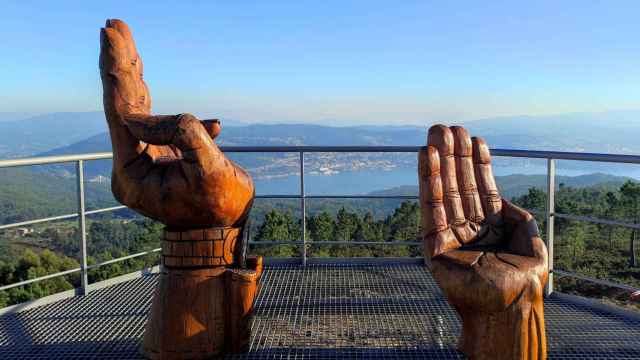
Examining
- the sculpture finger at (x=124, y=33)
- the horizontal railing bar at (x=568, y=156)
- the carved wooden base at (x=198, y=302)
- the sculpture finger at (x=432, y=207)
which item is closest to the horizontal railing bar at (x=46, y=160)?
the sculpture finger at (x=124, y=33)

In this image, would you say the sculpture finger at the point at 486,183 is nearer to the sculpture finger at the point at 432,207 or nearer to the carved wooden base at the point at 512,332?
the sculpture finger at the point at 432,207

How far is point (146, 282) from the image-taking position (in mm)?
4285

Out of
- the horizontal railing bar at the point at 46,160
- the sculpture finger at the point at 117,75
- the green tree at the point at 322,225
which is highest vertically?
the sculpture finger at the point at 117,75

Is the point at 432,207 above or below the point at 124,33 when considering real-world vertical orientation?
below

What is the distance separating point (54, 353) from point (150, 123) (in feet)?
4.94

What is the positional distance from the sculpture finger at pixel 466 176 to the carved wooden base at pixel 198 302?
1305 mm

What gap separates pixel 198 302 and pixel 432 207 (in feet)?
4.31

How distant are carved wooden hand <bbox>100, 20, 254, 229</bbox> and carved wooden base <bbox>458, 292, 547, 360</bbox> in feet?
4.39

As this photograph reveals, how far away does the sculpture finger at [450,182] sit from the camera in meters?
2.88

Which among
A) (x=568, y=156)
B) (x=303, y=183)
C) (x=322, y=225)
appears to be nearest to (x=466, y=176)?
(x=568, y=156)

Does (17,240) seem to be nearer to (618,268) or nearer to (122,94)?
(122,94)

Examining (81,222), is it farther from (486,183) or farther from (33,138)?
(33,138)

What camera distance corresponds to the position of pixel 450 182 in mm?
2934

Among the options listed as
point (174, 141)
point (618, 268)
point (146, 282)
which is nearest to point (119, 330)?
point (146, 282)
